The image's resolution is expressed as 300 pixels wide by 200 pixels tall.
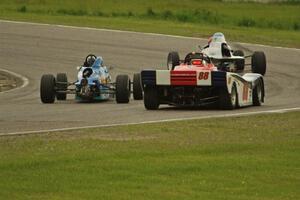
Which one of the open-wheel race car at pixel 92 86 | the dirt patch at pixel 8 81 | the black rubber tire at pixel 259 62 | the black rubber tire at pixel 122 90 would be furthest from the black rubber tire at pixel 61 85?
the black rubber tire at pixel 259 62

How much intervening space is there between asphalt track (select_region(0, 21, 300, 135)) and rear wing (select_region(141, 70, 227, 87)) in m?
0.53

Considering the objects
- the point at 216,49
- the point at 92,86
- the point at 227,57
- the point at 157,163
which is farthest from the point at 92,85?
the point at 157,163

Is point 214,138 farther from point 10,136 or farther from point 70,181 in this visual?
point 70,181

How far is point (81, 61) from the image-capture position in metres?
34.7

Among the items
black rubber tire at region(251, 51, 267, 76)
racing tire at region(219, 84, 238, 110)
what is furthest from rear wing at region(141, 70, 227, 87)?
black rubber tire at region(251, 51, 267, 76)

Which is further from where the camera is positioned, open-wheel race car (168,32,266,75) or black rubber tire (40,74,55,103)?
open-wheel race car (168,32,266,75)

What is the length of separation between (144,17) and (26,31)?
9.08 meters

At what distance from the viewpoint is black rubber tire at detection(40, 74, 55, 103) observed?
22.7 metres

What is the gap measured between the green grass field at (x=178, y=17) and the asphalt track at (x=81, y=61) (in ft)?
7.62

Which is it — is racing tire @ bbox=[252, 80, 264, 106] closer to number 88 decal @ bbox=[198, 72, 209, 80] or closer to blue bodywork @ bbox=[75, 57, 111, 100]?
number 88 decal @ bbox=[198, 72, 209, 80]

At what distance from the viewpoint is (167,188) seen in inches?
433

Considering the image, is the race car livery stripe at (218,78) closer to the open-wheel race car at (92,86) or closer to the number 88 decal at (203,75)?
the number 88 decal at (203,75)

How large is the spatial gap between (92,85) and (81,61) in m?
11.7

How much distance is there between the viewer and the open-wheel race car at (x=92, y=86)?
74.1 ft
